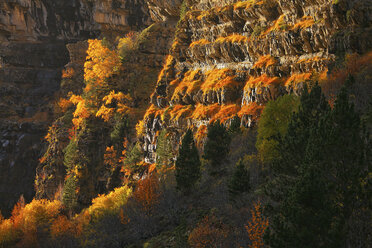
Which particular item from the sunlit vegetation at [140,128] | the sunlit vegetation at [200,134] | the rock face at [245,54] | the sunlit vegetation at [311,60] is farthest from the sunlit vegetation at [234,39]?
the sunlit vegetation at [140,128]

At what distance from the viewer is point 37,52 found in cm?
8969

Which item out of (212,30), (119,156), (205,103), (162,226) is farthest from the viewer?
(119,156)

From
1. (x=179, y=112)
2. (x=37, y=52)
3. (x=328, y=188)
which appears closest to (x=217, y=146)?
(x=179, y=112)

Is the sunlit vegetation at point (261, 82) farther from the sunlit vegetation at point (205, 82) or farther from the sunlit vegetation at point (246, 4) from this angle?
the sunlit vegetation at point (246, 4)

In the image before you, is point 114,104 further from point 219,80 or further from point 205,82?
point 219,80

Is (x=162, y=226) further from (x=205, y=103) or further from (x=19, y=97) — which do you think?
(x=19, y=97)

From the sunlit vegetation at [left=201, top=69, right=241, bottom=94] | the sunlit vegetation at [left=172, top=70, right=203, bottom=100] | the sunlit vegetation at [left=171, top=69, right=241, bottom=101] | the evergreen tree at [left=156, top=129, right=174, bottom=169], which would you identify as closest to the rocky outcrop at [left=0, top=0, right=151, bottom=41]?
the sunlit vegetation at [left=172, top=70, right=203, bottom=100]

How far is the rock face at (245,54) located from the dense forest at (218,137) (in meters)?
0.19

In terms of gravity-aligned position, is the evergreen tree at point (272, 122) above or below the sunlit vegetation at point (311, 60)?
below

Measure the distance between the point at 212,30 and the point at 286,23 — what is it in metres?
16.0

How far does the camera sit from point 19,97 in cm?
8269

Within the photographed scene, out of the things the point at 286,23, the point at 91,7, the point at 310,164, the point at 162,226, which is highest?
the point at 91,7

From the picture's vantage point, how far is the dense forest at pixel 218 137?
36.0 feet

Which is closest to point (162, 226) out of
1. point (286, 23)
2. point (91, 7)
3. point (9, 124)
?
→ point (286, 23)
